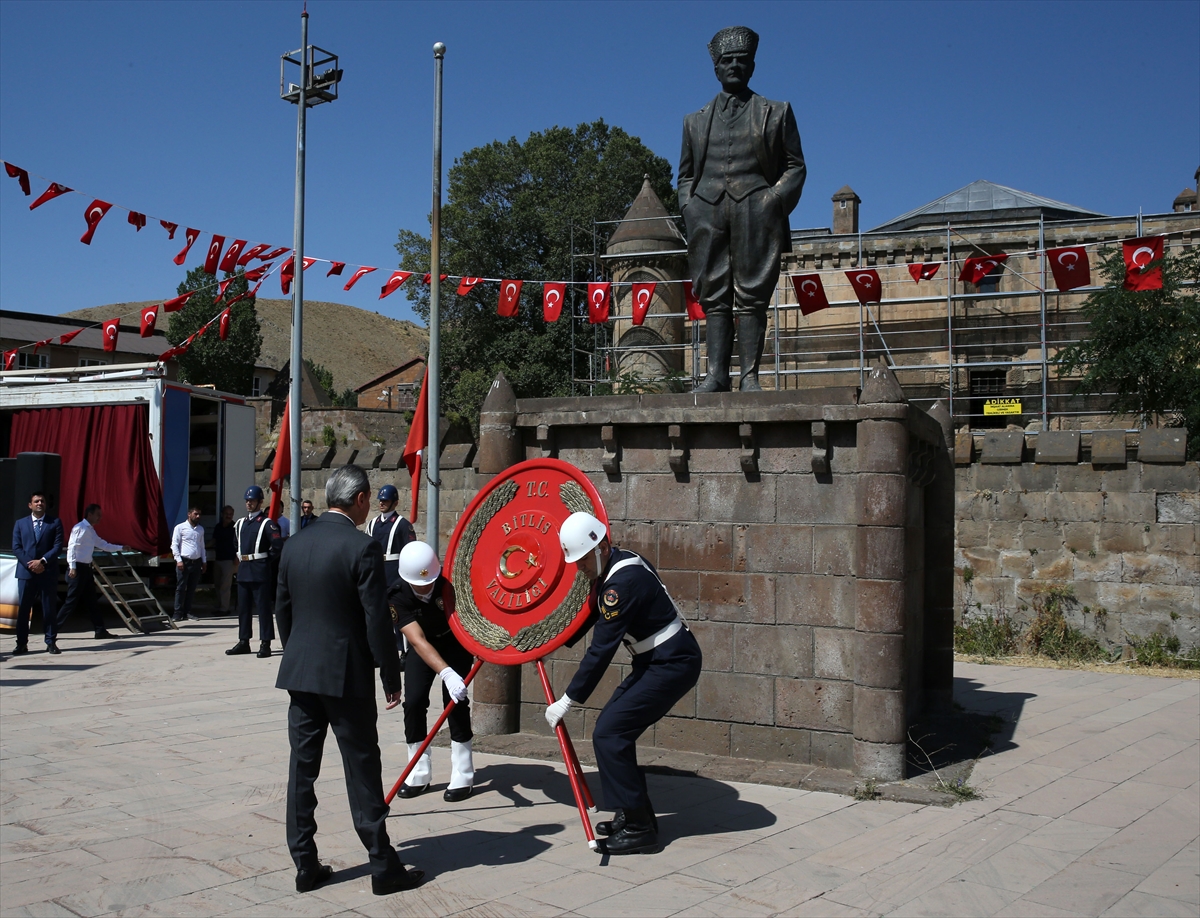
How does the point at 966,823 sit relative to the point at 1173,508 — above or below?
below

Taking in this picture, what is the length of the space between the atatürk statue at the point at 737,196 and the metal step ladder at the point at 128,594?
1039cm

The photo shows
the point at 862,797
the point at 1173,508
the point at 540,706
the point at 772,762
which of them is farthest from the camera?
the point at 1173,508

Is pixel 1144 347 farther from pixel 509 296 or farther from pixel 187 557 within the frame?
pixel 187 557

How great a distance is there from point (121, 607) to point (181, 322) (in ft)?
152

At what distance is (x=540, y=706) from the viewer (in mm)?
7906

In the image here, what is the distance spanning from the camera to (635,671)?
560cm

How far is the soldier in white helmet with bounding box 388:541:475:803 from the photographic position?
608cm

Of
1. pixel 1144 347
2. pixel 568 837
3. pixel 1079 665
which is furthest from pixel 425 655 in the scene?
pixel 1144 347

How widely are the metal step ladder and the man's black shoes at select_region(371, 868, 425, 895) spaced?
11.2 m

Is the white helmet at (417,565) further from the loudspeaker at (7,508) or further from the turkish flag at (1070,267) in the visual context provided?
the turkish flag at (1070,267)

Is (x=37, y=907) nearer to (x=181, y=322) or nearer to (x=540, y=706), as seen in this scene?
(x=540, y=706)

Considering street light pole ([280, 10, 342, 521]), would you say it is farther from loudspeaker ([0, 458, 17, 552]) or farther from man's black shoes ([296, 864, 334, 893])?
man's black shoes ([296, 864, 334, 893])

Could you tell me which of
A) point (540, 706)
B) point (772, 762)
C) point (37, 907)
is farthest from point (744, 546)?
point (37, 907)

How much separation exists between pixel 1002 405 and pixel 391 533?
2489 cm
